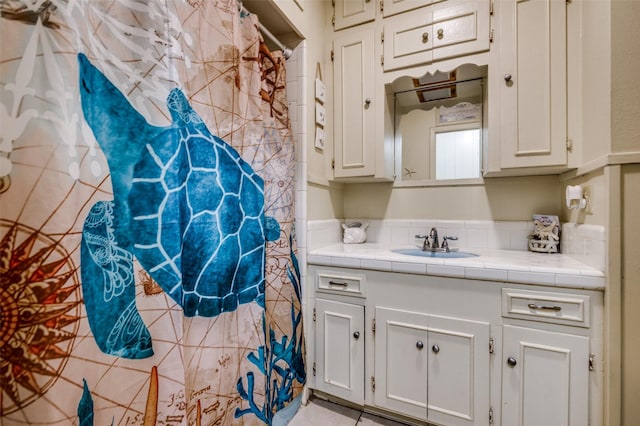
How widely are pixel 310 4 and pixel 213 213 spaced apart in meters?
1.47

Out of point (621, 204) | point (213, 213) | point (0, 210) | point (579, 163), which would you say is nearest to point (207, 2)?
point (213, 213)

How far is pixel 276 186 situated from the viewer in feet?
4.61

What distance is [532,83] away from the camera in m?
1.45

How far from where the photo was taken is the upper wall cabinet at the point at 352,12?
1.79 m

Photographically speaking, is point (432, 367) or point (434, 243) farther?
point (434, 243)

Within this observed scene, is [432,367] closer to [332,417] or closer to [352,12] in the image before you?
[332,417]

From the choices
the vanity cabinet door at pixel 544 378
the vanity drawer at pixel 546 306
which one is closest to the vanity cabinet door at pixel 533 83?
the vanity drawer at pixel 546 306

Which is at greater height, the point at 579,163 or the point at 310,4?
the point at 310,4

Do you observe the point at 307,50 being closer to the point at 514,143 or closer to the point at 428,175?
the point at 428,175

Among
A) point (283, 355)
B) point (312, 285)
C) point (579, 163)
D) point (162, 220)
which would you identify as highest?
point (579, 163)

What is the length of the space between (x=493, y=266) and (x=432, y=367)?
0.54 meters

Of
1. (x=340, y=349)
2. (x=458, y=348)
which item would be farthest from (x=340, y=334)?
(x=458, y=348)

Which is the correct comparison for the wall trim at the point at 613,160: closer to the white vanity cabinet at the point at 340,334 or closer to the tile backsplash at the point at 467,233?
the tile backsplash at the point at 467,233

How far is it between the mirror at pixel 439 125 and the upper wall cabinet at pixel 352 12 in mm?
459
